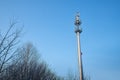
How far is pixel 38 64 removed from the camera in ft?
137

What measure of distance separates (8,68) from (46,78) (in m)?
31.6

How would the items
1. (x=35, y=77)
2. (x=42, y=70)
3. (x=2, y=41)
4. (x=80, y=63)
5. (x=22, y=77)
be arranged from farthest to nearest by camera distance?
(x=42, y=70) < (x=35, y=77) < (x=22, y=77) < (x=80, y=63) < (x=2, y=41)

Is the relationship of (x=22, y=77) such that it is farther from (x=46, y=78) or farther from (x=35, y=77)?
(x=46, y=78)

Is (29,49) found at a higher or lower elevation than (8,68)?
higher

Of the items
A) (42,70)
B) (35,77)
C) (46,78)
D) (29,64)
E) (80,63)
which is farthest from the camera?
(46,78)

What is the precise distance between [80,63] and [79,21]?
5143 mm

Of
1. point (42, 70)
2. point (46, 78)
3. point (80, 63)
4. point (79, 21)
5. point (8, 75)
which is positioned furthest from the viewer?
point (46, 78)

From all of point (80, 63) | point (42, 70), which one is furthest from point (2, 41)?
point (42, 70)

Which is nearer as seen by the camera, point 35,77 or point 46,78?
point 35,77

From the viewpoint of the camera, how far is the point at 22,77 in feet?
113

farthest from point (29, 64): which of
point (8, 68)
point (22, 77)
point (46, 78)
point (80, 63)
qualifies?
point (8, 68)

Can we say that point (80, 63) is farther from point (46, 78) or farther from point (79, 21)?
point (46, 78)

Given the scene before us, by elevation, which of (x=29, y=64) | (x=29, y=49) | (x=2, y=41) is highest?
(x=29, y=49)

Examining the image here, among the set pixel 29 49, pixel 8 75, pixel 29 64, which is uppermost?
pixel 29 49
